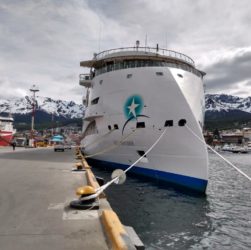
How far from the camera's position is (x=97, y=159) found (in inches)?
1013

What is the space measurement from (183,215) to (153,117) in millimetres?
7227

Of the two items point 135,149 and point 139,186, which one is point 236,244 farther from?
point 135,149

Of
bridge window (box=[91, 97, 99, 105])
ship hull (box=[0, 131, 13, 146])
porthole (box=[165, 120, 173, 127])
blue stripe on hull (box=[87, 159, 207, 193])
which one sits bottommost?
blue stripe on hull (box=[87, 159, 207, 193])

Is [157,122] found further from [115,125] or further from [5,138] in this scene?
[5,138]

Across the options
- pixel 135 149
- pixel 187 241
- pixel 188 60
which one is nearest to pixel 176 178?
pixel 135 149

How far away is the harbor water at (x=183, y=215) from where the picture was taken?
942cm

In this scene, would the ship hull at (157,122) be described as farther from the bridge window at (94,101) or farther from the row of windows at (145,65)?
the bridge window at (94,101)

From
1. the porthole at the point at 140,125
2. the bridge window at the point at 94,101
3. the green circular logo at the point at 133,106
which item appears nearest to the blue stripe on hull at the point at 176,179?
the porthole at the point at 140,125

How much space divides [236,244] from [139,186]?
30.3ft

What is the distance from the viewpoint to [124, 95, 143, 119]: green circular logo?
19.1 m

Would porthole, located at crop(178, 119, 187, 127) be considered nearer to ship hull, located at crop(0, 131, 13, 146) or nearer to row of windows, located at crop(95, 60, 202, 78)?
row of windows, located at crop(95, 60, 202, 78)

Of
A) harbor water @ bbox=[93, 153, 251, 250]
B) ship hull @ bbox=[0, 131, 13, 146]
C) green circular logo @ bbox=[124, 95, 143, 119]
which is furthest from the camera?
ship hull @ bbox=[0, 131, 13, 146]

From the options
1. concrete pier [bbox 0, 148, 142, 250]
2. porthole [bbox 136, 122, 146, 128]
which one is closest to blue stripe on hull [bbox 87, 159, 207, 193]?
porthole [bbox 136, 122, 146, 128]

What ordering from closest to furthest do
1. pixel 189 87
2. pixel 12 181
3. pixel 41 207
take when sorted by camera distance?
pixel 41 207
pixel 12 181
pixel 189 87
